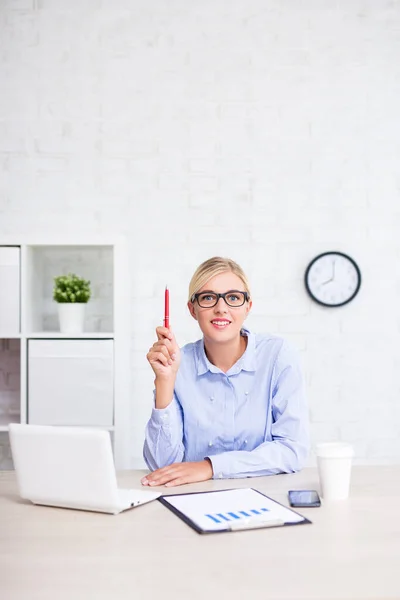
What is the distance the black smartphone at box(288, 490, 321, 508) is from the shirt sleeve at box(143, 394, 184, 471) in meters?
0.47

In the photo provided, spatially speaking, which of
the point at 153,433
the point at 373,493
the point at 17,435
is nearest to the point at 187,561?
the point at 17,435

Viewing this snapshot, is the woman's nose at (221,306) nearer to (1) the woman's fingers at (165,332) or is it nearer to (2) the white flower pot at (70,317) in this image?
(1) the woman's fingers at (165,332)

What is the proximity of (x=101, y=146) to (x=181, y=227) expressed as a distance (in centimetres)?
53

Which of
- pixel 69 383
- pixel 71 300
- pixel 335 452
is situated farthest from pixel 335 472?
pixel 71 300

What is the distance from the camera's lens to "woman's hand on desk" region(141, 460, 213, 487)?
167cm

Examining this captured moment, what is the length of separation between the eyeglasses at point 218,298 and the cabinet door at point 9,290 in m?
1.21

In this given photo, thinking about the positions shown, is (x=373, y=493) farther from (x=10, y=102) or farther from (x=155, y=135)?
(x=10, y=102)

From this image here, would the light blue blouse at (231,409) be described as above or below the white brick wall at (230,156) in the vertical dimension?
below

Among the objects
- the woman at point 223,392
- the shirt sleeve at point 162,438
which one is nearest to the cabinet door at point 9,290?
the woman at point 223,392

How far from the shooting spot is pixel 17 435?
57.1 inches

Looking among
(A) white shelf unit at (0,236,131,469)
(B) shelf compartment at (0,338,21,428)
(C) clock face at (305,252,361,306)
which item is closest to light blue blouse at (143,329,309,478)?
(A) white shelf unit at (0,236,131,469)

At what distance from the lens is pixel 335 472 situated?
1.52 m

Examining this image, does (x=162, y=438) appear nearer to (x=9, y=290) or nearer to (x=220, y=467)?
(x=220, y=467)

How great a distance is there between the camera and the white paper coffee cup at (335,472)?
1.52 meters
